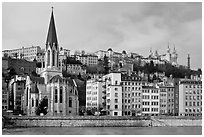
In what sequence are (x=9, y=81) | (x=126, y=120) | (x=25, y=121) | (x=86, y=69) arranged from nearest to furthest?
(x=25, y=121), (x=126, y=120), (x=9, y=81), (x=86, y=69)

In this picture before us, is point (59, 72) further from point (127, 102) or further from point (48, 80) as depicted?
point (127, 102)

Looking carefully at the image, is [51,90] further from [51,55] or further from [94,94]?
[94,94]

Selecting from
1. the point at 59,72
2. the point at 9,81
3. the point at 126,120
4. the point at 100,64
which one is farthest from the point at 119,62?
the point at 126,120

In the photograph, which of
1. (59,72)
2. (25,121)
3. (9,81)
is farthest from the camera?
(9,81)

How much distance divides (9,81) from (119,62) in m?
33.2

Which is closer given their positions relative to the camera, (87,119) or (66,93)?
(87,119)

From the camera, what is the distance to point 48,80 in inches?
1658

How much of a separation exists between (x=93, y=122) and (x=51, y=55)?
10363 millimetres

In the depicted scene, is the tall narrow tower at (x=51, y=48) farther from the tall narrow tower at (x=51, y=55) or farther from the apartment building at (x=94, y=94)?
the apartment building at (x=94, y=94)

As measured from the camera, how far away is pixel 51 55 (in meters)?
43.1

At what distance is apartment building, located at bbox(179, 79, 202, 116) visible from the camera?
45406 mm

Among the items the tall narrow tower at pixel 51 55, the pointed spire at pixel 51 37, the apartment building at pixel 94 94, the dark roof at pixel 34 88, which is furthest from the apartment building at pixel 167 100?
the dark roof at pixel 34 88

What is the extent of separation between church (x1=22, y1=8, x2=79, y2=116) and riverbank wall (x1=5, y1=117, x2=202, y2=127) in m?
3.87

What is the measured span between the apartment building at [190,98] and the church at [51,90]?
1195cm
